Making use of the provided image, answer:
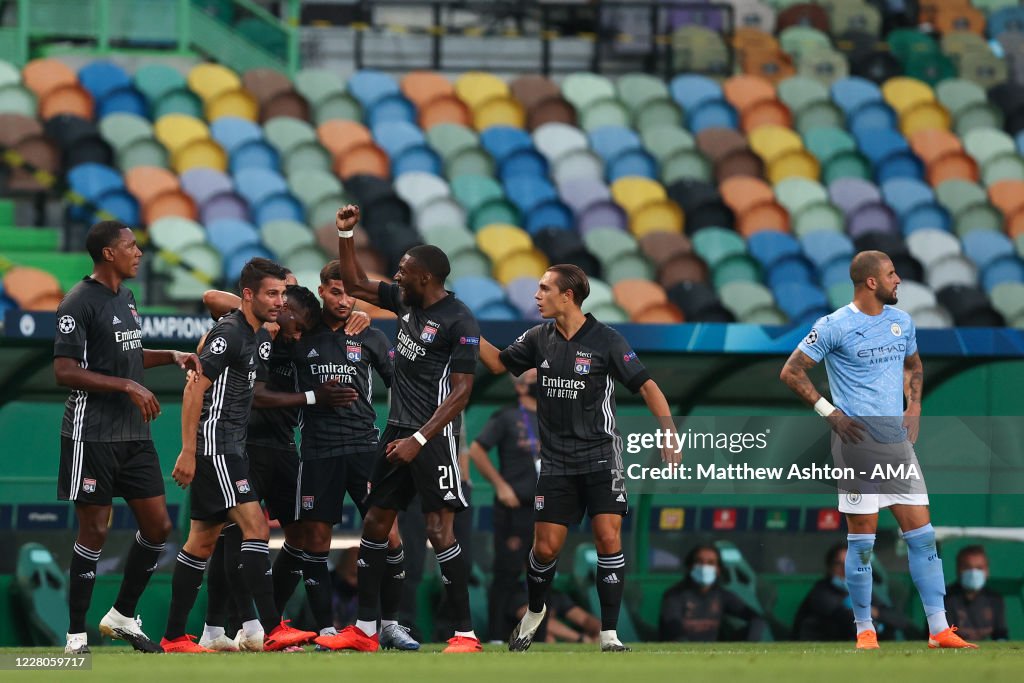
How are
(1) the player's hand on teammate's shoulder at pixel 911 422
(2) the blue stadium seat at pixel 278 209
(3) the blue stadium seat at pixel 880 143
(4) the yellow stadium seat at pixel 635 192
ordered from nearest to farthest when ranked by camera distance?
(1) the player's hand on teammate's shoulder at pixel 911 422 < (2) the blue stadium seat at pixel 278 209 < (4) the yellow stadium seat at pixel 635 192 < (3) the blue stadium seat at pixel 880 143

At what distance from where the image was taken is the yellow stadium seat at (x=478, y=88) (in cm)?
1958

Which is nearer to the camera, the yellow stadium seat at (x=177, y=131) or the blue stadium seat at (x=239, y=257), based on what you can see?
the blue stadium seat at (x=239, y=257)

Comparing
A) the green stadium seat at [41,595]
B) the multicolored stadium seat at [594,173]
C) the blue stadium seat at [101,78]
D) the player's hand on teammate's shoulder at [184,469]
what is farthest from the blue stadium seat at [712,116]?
the player's hand on teammate's shoulder at [184,469]

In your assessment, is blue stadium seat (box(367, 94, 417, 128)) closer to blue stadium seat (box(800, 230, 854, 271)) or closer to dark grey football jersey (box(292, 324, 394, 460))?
blue stadium seat (box(800, 230, 854, 271))

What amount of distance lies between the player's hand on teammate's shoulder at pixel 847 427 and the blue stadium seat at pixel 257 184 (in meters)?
9.46

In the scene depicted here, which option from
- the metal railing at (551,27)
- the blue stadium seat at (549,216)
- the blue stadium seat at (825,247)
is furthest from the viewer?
the metal railing at (551,27)

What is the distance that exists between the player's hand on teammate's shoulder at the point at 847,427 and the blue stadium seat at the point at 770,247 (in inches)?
374

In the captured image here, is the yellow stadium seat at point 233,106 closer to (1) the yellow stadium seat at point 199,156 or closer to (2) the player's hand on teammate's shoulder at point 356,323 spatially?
(1) the yellow stadium seat at point 199,156

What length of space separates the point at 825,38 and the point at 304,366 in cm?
1544

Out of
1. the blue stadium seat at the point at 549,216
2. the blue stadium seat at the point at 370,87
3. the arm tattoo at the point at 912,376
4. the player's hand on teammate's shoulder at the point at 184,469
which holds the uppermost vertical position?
the blue stadium seat at the point at 370,87

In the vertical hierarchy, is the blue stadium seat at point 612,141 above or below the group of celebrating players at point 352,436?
above

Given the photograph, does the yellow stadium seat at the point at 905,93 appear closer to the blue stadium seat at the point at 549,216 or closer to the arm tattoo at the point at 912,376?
the blue stadium seat at the point at 549,216

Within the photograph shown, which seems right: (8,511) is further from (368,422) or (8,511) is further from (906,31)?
(906,31)

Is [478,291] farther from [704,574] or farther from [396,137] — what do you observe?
[704,574]
